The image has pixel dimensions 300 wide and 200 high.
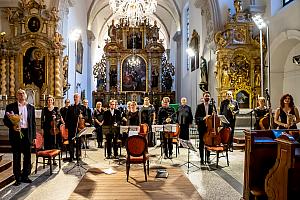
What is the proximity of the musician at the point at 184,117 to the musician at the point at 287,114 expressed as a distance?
3810mm

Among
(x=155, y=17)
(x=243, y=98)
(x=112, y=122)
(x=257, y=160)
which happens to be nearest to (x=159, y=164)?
(x=112, y=122)

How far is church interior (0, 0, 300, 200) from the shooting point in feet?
21.3

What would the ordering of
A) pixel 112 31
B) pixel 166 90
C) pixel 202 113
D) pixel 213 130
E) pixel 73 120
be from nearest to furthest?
1. pixel 213 130
2. pixel 202 113
3. pixel 73 120
4. pixel 166 90
5. pixel 112 31

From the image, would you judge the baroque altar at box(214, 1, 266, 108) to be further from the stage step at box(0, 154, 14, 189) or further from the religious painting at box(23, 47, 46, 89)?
the stage step at box(0, 154, 14, 189)

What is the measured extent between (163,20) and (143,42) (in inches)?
207

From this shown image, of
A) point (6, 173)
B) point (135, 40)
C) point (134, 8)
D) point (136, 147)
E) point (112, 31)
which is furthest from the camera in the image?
point (112, 31)

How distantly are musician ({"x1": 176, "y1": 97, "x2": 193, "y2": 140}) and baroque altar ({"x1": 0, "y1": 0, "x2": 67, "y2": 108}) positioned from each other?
6.47 m

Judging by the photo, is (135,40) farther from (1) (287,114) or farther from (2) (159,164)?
(1) (287,114)

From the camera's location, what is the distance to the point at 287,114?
24.5ft

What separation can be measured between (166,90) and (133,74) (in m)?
2.61

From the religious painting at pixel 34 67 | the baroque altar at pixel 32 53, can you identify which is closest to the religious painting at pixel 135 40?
the baroque altar at pixel 32 53

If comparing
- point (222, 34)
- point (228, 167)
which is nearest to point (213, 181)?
point (228, 167)

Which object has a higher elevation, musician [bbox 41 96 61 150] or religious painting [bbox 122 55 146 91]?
religious painting [bbox 122 55 146 91]

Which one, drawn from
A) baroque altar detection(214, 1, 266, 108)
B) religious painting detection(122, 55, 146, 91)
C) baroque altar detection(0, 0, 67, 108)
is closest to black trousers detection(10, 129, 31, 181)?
baroque altar detection(0, 0, 67, 108)
